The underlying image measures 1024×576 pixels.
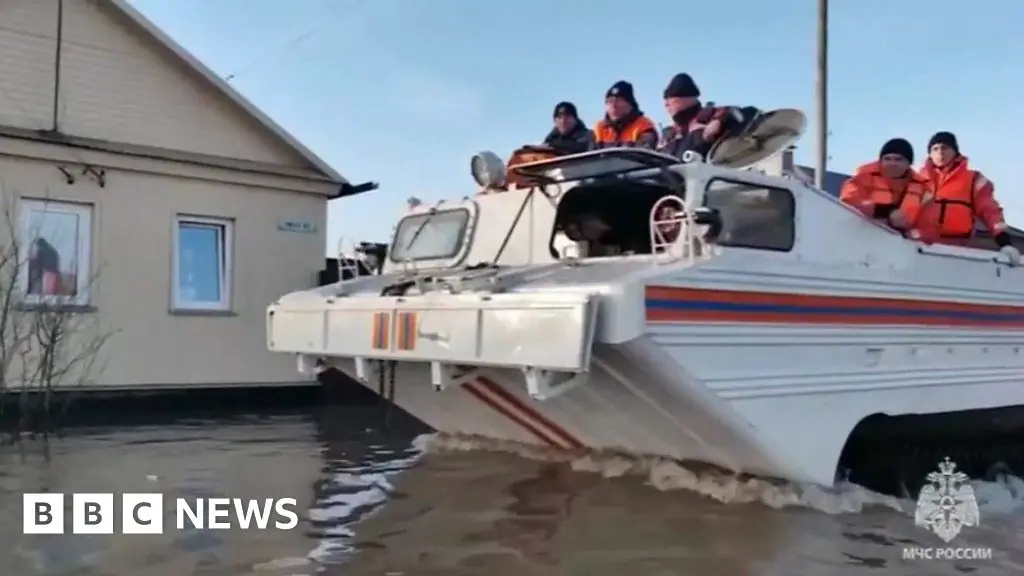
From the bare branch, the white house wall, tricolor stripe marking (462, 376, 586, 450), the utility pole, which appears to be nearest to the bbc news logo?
tricolor stripe marking (462, 376, 586, 450)

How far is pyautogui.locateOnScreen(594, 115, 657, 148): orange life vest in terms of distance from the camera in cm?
696

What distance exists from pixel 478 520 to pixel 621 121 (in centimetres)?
293

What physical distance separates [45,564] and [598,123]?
4.37 meters

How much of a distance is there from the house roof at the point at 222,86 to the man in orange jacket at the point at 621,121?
15.9 feet

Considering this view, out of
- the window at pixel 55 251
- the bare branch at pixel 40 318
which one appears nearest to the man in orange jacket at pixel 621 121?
the bare branch at pixel 40 318

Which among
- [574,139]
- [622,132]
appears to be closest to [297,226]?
[574,139]

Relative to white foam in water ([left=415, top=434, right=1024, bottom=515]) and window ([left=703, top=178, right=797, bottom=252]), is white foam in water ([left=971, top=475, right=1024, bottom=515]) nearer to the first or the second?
white foam in water ([left=415, top=434, right=1024, bottom=515])

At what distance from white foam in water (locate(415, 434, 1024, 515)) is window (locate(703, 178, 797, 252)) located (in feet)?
3.97

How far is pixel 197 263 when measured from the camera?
10.8m

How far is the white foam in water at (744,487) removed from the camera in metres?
5.54

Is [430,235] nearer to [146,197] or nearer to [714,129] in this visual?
[714,129]

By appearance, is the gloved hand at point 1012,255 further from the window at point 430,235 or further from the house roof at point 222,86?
the house roof at point 222,86

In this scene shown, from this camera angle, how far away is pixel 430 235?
720 centimetres

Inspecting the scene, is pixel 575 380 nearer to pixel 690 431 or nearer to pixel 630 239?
pixel 690 431
